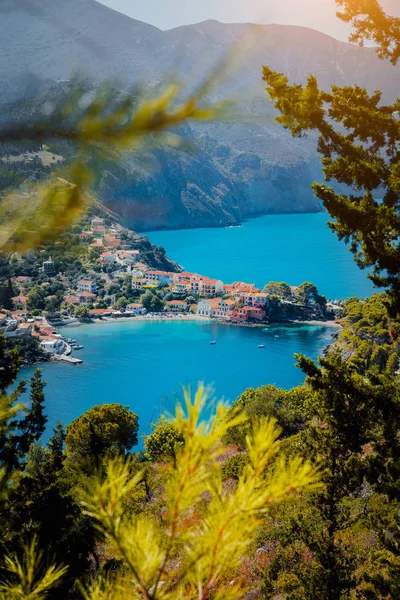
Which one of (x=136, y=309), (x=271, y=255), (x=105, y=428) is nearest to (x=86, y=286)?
(x=136, y=309)

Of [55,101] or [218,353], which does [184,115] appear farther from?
[218,353]

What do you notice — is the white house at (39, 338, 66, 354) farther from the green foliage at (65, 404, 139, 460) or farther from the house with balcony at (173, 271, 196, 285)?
the green foliage at (65, 404, 139, 460)

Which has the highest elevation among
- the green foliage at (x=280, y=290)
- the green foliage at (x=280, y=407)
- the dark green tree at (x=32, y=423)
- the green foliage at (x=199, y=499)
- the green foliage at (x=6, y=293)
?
the green foliage at (x=199, y=499)

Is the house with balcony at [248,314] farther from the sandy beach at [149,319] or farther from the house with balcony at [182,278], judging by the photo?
the house with balcony at [182,278]

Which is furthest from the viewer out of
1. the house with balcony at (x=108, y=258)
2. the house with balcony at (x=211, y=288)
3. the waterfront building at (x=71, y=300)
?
the house with balcony at (x=108, y=258)

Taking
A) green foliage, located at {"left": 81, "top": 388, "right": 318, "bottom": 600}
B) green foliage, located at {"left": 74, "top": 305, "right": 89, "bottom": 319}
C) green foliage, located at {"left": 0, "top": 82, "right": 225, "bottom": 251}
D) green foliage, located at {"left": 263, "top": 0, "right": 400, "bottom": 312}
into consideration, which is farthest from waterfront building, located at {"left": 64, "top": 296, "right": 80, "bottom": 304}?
green foliage, located at {"left": 81, "top": 388, "right": 318, "bottom": 600}

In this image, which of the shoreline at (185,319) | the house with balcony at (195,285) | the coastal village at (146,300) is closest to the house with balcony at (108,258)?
the coastal village at (146,300)
